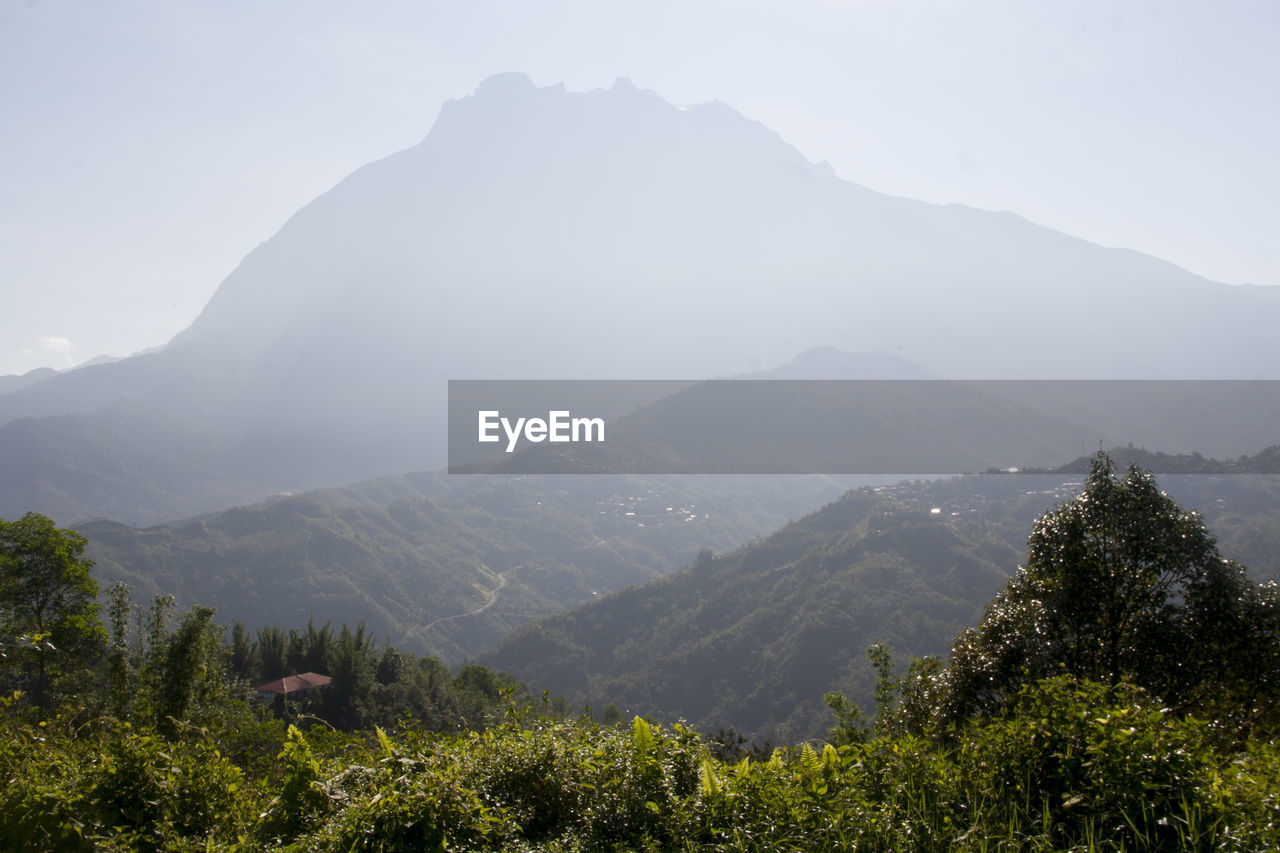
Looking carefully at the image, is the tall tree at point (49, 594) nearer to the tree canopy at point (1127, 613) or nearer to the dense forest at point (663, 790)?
the dense forest at point (663, 790)

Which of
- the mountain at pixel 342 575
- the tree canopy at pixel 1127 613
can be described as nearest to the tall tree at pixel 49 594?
the tree canopy at pixel 1127 613

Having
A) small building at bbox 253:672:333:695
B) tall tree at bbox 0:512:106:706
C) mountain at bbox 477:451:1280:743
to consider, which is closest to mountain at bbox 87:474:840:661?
mountain at bbox 477:451:1280:743

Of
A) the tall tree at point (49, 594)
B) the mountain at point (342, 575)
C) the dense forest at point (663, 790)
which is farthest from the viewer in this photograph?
the mountain at point (342, 575)

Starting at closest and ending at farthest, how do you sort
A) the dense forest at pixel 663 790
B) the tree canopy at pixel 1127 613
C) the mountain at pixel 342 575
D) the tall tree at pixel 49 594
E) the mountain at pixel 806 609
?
the dense forest at pixel 663 790 < the tree canopy at pixel 1127 613 < the tall tree at pixel 49 594 < the mountain at pixel 806 609 < the mountain at pixel 342 575

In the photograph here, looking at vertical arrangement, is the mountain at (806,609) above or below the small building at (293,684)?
below

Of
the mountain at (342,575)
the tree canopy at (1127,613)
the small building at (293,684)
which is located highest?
the tree canopy at (1127,613)

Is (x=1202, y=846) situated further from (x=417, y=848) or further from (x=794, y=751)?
(x=417, y=848)
